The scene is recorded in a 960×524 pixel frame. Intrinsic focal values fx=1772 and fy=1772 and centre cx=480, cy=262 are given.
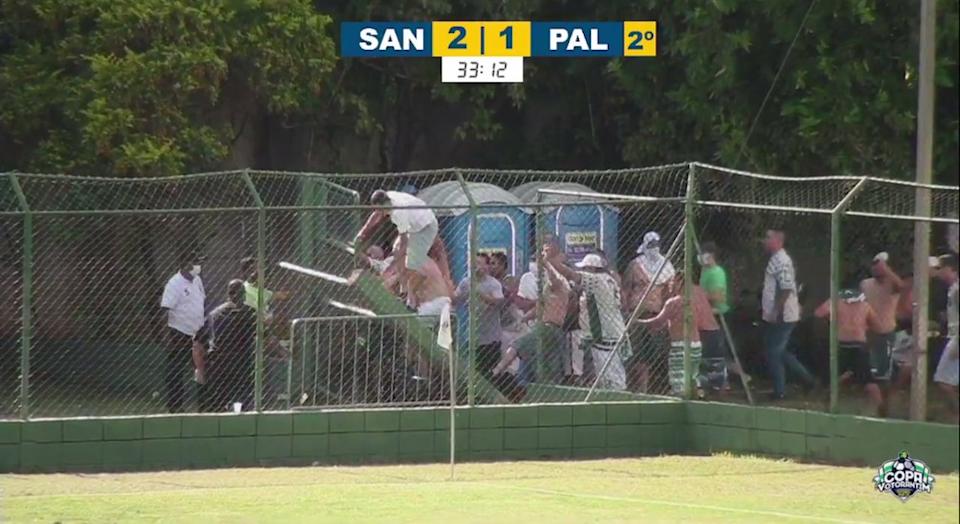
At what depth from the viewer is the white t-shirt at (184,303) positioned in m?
16.0

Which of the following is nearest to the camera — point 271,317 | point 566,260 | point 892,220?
point 892,220

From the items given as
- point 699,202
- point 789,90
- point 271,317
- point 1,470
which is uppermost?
point 789,90

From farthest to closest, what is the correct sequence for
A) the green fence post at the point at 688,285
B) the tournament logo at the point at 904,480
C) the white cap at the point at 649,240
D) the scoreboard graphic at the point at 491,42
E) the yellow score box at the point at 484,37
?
1. the scoreboard graphic at the point at 491,42
2. the yellow score box at the point at 484,37
3. the white cap at the point at 649,240
4. the green fence post at the point at 688,285
5. the tournament logo at the point at 904,480

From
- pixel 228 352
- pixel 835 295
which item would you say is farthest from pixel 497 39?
pixel 835 295

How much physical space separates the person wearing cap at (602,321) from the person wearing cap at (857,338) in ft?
7.28

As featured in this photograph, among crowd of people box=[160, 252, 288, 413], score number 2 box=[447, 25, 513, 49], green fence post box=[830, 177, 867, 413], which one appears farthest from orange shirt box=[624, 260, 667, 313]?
score number 2 box=[447, 25, 513, 49]

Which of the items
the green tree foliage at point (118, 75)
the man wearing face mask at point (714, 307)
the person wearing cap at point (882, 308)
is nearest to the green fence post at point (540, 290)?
the man wearing face mask at point (714, 307)

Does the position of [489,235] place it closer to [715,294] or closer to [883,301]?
[715,294]

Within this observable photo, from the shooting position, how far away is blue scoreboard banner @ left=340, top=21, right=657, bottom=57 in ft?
67.6

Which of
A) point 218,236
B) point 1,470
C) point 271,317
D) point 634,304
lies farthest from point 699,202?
point 1,470

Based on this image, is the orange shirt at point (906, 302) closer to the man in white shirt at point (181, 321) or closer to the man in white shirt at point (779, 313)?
the man in white shirt at point (779, 313)

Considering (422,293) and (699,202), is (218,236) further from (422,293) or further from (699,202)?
(699,202)

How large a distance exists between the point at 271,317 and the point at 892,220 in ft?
17.5

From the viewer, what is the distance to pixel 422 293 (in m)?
15.7
